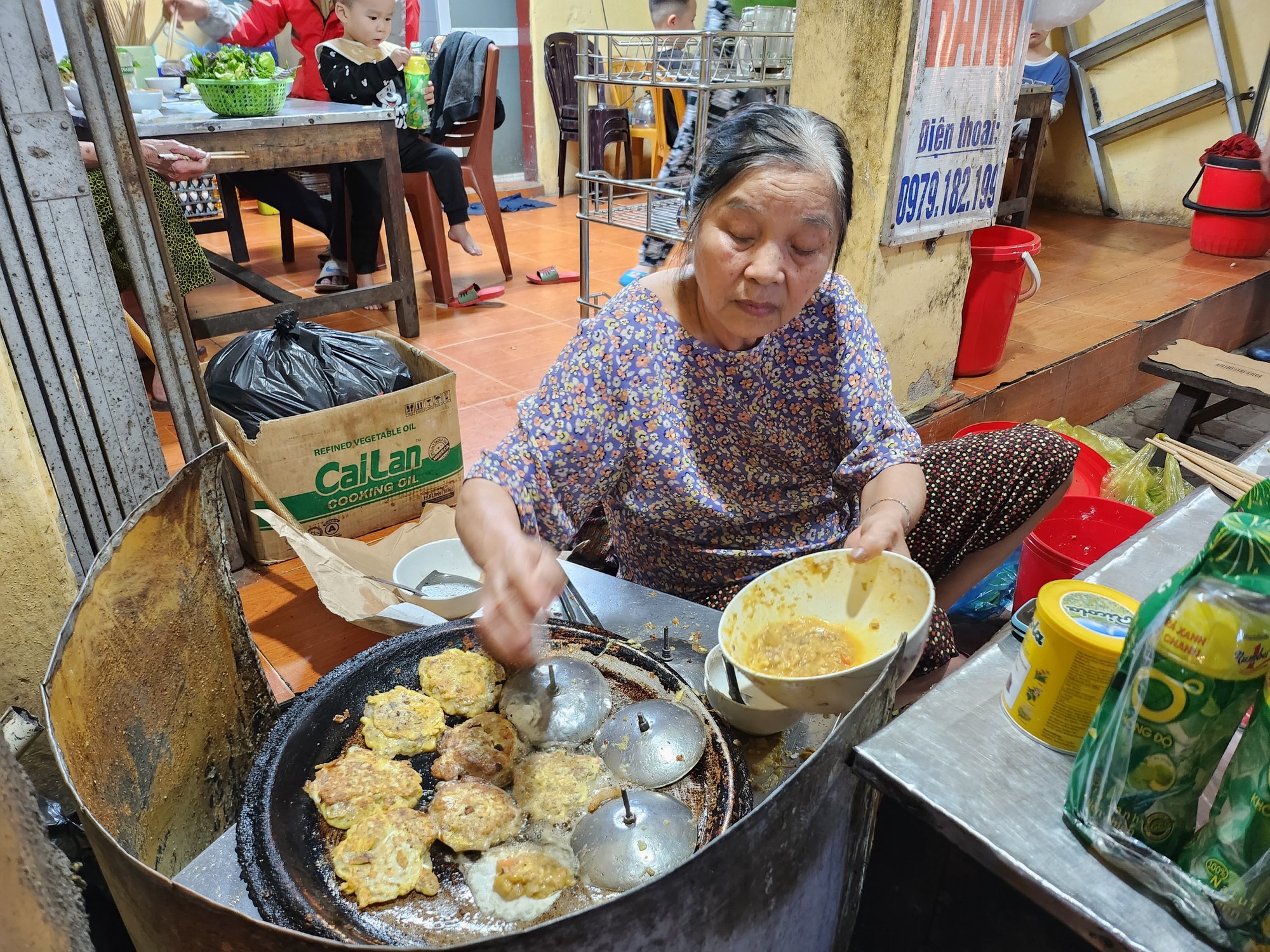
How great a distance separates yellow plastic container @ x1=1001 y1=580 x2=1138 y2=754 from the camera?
848 millimetres

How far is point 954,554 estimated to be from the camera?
6.54 ft

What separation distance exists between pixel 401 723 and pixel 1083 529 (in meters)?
1.98

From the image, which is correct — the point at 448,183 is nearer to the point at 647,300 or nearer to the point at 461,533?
the point at 647,300

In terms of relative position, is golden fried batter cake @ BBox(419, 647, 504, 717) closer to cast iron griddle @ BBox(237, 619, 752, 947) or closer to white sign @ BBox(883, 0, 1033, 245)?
cast iron griddle @ BBox(237, 619, 752, 947)

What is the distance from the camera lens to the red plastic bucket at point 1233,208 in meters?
4.96

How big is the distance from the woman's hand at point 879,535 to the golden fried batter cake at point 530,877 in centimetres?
67

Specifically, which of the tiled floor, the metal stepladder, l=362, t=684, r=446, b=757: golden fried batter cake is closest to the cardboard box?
the tiled floor

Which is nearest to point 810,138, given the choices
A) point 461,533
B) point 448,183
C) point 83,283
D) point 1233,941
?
point 461,533

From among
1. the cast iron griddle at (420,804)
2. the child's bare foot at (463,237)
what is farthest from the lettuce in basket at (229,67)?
the cast iron griddle at (420,804)

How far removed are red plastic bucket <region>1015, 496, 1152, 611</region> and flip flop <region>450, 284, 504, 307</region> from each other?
3.42 meters

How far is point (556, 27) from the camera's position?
735 cm

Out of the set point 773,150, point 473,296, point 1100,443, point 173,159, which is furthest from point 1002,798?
point 473,296

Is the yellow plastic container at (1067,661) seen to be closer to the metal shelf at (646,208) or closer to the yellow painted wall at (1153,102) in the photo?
the metal shelf at (646,208)

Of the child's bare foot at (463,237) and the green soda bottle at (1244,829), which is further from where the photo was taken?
the child's bare foot at (463,237)
